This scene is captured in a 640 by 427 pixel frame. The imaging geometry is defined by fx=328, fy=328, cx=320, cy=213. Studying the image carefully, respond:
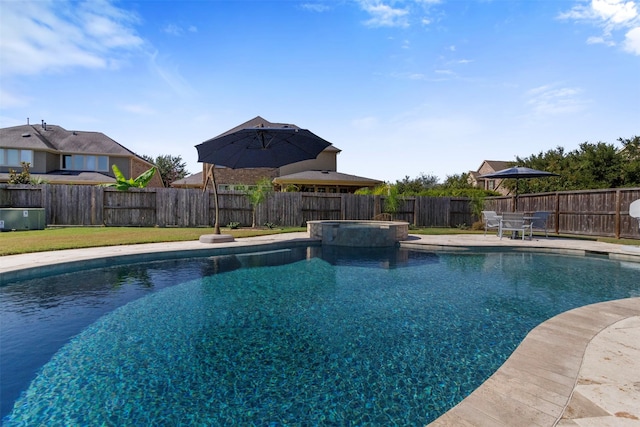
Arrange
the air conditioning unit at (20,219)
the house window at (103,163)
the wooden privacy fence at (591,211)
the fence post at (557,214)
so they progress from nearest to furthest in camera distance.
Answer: the wooden privacy fence at (591,211), the air conditioning unit at (20,219), the fence post at (557,214), the house window at (103,163)

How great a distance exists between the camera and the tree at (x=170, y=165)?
5362 centimetres

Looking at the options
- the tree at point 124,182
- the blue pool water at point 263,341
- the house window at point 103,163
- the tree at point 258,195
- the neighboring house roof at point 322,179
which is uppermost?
the house window at point 103,163

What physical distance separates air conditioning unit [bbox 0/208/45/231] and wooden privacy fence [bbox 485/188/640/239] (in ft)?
71.1

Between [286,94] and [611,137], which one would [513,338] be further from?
[611,137]

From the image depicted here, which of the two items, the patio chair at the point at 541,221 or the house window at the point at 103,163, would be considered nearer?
the patio chair at the point at 541,221

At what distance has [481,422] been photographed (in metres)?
1.85

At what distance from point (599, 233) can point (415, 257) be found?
28.1 ft

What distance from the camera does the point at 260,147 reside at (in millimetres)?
9930

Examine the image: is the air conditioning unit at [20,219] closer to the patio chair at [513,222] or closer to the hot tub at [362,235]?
the hot tub at [362,235]

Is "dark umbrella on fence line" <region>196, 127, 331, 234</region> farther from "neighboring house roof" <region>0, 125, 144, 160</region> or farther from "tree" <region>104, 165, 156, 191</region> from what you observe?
"neighboring house roof" <region>0, 125, 144, 160</region>

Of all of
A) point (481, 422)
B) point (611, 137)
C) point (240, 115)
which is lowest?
point (481, 422)

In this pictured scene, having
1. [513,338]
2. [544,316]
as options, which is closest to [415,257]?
[544,316]

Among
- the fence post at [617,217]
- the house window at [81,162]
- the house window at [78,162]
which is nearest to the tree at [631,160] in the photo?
the fence post at [617,217]

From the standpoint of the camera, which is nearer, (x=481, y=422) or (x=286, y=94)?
(x=481, y=422)
